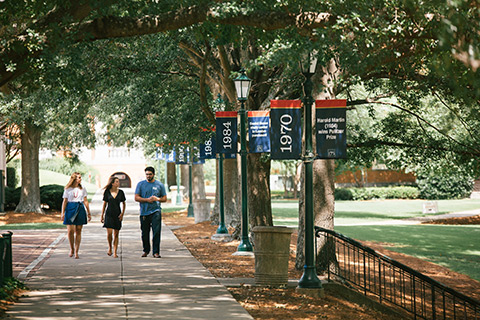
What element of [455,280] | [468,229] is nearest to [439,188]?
[468,229]

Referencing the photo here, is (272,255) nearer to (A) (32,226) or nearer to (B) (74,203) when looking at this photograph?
(B) (74,203)

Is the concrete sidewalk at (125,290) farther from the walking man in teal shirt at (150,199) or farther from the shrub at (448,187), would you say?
the shrub at (448,187)

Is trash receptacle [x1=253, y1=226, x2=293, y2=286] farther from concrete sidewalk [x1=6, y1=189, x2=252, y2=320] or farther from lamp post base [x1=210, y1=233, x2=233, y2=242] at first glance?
lamp post base [x1=210, y1=233, x2=233, y2=242]

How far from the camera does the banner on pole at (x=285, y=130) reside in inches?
472

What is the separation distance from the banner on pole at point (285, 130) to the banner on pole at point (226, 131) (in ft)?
18.5

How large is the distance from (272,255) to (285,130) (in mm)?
2283

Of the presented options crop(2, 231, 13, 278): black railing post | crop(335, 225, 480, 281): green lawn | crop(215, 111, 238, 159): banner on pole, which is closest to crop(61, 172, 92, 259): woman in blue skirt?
crop(2, 231, 13, 278): black railing post

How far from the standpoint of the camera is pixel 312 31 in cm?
1019

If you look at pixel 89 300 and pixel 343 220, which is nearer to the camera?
pixel 89 300

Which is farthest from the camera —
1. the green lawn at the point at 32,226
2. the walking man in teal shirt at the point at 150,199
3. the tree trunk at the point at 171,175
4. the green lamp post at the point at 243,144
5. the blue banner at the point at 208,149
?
the tree trunk at the point at 171,175

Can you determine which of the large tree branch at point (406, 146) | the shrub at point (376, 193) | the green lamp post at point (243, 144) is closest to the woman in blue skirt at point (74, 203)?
the green lamp post at point (243, 144)

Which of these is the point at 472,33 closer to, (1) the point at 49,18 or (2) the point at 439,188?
(1) the point at 49,18

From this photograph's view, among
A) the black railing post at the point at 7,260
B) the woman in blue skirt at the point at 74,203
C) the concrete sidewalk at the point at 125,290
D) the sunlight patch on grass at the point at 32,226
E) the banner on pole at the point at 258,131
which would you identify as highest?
the banner on pole at the point at 258,131

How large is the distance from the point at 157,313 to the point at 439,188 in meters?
48.4
